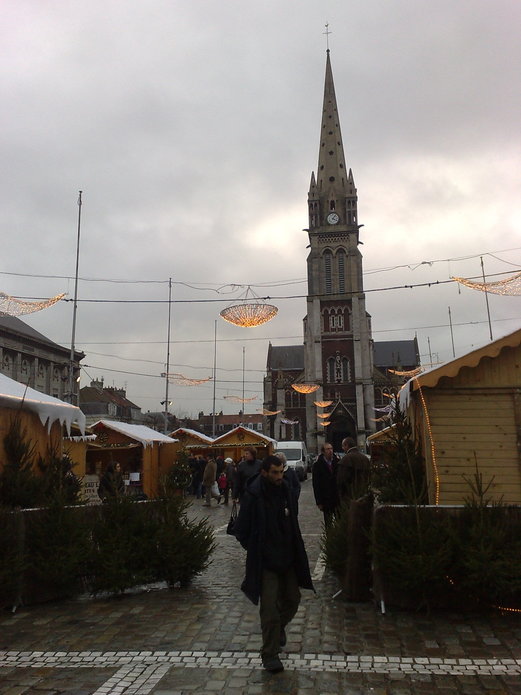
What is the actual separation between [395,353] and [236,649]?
276 feet

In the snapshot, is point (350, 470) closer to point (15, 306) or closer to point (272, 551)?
point (272, 551)

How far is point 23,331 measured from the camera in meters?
58.9

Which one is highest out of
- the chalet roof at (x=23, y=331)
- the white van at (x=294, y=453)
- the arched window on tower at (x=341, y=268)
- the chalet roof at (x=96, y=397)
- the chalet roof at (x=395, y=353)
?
the arched window on tower at (x=341, y=268)

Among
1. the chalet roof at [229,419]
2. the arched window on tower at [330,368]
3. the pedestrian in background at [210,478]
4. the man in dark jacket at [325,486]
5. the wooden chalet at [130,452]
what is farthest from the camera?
the chalet roof at [229,419]

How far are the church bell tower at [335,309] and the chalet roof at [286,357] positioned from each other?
900 inches

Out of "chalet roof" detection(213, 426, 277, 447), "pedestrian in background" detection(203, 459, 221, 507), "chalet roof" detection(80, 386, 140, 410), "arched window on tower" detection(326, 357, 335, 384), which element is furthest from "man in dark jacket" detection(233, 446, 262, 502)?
"chalet roof" detection(80, 386, 140, 410)

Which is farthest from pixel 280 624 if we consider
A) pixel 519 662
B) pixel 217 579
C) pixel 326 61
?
pixel 326 61

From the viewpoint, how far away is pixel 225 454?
31.3m

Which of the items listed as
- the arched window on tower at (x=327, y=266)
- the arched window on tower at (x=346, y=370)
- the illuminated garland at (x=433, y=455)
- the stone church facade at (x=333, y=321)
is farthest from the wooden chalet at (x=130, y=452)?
the arched window on tower at (x=327, y=266)

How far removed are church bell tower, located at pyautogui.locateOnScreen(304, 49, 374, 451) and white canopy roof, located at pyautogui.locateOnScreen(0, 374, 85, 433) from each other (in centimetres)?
5535

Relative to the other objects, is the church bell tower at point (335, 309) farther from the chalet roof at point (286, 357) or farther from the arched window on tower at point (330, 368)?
the chalet roof at point (286, 357)

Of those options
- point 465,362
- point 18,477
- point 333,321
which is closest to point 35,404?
point 18,477

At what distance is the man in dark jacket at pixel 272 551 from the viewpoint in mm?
4789

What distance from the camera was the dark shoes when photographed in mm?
4578
